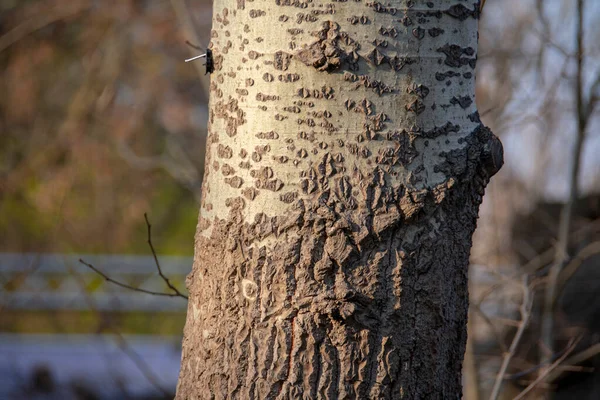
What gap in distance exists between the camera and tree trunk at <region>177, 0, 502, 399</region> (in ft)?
4.06

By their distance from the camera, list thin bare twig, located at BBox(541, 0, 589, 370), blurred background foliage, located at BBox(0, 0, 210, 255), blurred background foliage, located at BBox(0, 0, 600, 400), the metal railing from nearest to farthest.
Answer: thin bare twig, located at BBox(541, 0, 589, 370)
blurred background foliage, located at BBox(0, 0, 600, 400)
blurred background foliage, located at BBox(0, 0, 210, 255)
the metal railing

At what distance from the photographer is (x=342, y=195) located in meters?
1.24

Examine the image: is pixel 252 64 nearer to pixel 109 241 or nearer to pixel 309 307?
pixel 309 307

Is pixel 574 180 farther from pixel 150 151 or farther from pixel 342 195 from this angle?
pixel 150 151

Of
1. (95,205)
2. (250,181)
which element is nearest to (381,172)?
(250,181)

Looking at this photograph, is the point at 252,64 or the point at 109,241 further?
the point at 109,241

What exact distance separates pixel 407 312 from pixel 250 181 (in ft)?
1.44

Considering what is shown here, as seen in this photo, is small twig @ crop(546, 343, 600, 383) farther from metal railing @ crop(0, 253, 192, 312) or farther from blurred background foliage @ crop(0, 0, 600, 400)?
metal railing @ crop(0, 253, 192, 312)

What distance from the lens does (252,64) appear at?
1.29 m

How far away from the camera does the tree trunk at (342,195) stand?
1238 millimetres

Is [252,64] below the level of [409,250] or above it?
above

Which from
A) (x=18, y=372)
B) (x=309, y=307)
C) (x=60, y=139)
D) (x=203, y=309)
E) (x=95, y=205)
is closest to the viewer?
(x=309, y=307)

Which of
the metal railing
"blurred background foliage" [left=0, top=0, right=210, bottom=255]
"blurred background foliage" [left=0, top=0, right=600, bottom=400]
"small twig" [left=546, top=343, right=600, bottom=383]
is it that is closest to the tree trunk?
"small twig" [left=546, top=343, right=600, bottom=383]

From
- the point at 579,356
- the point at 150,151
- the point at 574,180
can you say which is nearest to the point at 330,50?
the point at 574,180
